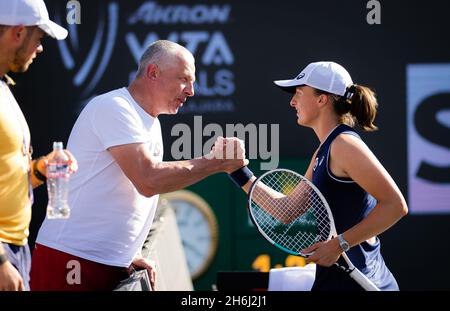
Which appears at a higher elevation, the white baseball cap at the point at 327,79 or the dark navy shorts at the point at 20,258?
the white baseball cap at the point at 327,79

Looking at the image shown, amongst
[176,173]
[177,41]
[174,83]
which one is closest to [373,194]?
[176,173]

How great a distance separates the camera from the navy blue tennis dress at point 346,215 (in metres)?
4.01

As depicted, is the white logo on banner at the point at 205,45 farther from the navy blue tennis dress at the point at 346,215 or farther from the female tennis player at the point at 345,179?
the navy blue tennis dress at the point at 346,215

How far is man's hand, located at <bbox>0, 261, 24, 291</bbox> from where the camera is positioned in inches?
123

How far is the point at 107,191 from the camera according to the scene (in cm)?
404

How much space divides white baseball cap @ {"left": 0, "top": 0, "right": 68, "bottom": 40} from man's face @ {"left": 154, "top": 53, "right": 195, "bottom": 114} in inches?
36.5

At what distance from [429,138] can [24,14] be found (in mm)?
6344

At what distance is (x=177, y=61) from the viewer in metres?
4.33

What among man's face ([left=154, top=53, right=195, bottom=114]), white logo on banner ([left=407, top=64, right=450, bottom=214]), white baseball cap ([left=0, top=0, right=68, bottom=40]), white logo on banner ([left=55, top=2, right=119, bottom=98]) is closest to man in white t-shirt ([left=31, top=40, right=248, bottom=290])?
man's face ([left=154, top=53, right=195, bottom=114])

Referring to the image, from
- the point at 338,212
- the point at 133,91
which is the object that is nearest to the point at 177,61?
the point at 133,91

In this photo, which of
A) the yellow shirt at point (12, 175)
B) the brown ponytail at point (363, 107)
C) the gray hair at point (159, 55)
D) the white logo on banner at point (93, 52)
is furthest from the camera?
the white logo on banner at point (93, 52)

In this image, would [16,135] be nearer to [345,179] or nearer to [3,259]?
[3,259]

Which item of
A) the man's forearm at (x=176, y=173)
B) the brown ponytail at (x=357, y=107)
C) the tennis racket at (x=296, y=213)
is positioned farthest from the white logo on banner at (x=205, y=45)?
the man's forearm at (x=176, y=173)

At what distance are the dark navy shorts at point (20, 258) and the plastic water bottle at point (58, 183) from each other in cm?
23
